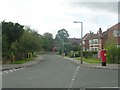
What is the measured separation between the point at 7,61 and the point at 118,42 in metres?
32.8

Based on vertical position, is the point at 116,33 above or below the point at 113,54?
above

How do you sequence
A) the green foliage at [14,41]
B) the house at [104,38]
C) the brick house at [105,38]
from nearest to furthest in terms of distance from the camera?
the green foliage at [14,41] < the brick house at [105,38] < the house at [104,38]

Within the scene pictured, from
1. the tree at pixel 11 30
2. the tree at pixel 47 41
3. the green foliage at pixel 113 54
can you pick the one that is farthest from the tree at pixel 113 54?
the tree at pixel 47 41

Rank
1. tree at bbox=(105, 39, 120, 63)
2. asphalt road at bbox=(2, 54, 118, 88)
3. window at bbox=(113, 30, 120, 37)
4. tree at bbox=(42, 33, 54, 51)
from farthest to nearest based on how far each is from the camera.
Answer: tree at bbox=(42, 33, 54, 51) → window at bbox=(113, 30, 120, 37) → tree at bbox=(105, 39, 120, 63) → asphalt road at bbox=(2, 54, 118, 88)

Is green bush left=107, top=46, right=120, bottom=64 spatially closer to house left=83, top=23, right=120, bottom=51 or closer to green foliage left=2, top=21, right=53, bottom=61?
green foliage left=2, top=21, right=53, bottom=61

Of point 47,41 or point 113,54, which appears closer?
point 113,54

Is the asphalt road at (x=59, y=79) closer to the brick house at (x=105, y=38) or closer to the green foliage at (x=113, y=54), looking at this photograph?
the green foliage at (x=113, y=54)

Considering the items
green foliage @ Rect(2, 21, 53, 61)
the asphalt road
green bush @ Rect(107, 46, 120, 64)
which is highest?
green foliage @ Rect(2, 21, 53, 61)

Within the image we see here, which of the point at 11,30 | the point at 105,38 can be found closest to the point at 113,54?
the point at 11,30

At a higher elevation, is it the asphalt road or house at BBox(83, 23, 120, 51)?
house at BBox(83, 23, 120, 51)

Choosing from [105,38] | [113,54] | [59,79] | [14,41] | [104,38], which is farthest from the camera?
[104,38]

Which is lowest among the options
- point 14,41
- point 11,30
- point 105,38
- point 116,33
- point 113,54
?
point 113,54

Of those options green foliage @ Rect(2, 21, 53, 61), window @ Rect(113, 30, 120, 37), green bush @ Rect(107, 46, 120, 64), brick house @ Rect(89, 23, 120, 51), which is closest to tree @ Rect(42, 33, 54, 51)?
brick house @ Rect(89, 23, 120, 51)

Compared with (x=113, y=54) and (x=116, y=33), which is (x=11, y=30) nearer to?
(x=113, y=54)
